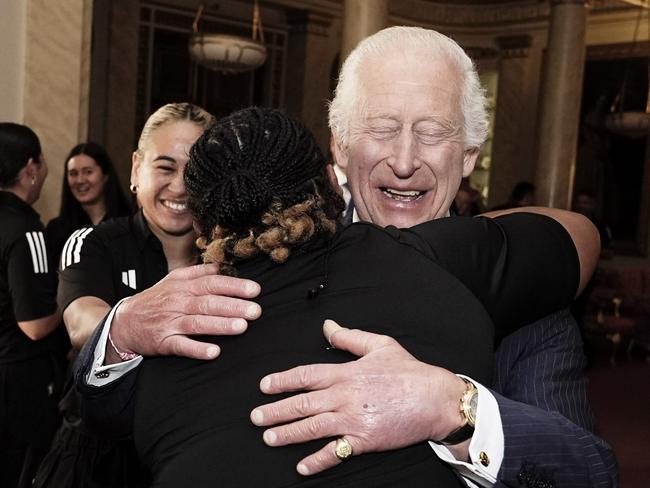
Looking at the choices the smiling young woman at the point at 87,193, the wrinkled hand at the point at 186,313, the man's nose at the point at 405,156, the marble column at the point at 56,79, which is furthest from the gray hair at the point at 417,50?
the marble column at the point at 56,79

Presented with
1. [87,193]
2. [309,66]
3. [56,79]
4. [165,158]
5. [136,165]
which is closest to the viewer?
[165,158]

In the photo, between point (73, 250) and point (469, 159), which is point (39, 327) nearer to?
point (73, 250)

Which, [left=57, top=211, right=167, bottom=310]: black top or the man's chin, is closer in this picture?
the man's chin

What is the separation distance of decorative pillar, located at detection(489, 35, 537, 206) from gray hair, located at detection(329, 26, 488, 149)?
1138 centimetres

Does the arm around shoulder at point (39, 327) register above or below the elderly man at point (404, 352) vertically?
below

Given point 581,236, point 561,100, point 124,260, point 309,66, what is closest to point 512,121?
point 309,66

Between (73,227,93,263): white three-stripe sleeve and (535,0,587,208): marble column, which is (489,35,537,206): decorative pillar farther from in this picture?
(73,227,93,263): white three-stripe sleeve

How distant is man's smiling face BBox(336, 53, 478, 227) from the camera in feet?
5.87

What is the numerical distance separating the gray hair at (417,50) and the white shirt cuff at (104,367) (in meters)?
0.72

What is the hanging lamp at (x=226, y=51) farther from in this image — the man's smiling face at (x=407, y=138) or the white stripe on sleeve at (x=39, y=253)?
the man's smiling face at (x=407, y=138)

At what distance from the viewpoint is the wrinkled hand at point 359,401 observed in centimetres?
113

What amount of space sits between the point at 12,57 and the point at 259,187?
4.06 meters

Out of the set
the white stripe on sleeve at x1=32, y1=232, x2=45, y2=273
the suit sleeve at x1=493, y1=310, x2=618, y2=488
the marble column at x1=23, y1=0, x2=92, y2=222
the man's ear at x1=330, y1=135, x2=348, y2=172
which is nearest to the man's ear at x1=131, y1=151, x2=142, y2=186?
the white stripe on sleeve at x1=32, y1=232, x2=45, y2=273

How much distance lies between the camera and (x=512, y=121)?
1320 centimetres
